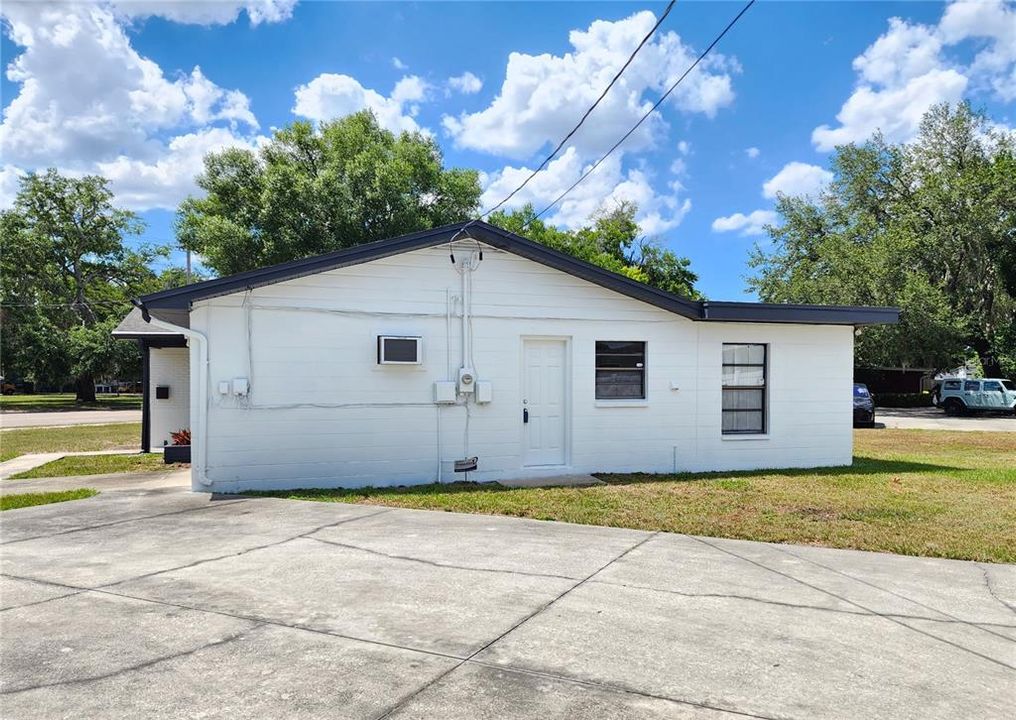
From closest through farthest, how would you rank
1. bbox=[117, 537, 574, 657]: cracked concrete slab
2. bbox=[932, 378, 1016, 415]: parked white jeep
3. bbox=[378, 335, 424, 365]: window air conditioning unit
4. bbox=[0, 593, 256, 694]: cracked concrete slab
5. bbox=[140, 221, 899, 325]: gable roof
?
bbox=[0, 593, 256, 694]: cracked concrete slab < bbox=[117, 537, 574, 657]: cracked concrete slab < bbox=[140, 221, 899, 325]: gable roof < bbox=[378, 335, 424, 365]: window air conditioning unit < bbox=[932, 378, 1016, 415]: parked white jeep

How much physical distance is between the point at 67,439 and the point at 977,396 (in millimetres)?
32635

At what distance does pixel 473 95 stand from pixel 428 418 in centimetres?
641

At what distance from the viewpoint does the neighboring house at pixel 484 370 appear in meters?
8.84

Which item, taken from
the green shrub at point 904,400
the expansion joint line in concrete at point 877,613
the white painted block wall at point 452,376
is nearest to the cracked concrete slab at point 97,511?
the white painted block wall at point 452,376

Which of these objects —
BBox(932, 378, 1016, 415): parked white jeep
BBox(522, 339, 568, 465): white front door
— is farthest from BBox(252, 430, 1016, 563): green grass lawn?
BBox(932, 378, 1016, 415): parked white jeep

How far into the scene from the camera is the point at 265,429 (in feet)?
29.3

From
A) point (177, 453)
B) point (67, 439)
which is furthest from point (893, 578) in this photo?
point (67, 439)

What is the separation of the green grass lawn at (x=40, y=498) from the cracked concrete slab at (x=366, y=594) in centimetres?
403

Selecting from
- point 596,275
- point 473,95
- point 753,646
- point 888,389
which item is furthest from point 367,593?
point 888,389

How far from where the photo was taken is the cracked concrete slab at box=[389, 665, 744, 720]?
290 cm

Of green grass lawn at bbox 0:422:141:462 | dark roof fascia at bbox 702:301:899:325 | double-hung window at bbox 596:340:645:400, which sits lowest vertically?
green grass lawn at bbox 0:422:141:462

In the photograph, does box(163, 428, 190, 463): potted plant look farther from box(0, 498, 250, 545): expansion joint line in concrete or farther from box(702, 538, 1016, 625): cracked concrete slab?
box(702, 538, 1016, 625): cracked concrete slab

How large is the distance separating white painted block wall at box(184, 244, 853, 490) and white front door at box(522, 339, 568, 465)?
19cm

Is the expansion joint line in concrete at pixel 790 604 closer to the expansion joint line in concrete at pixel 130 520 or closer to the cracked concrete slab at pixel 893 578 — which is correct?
the cracked concrete slab at pixel 893 578
